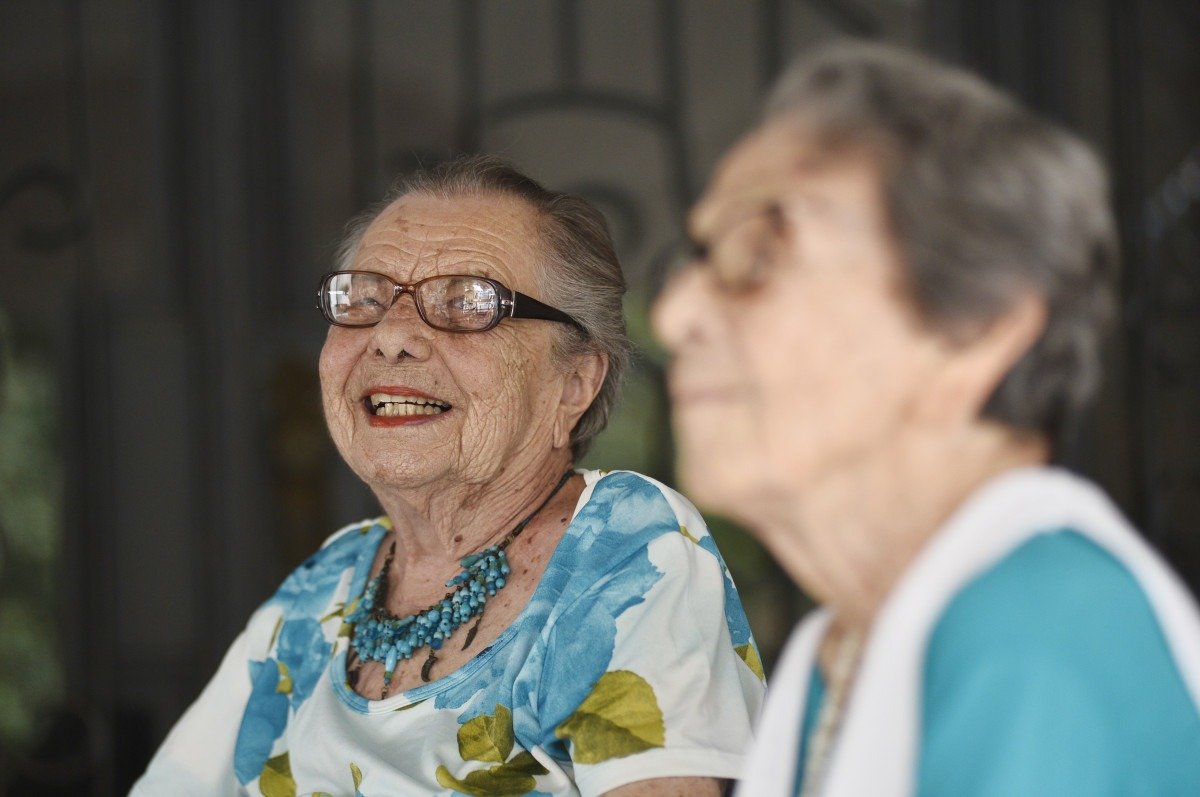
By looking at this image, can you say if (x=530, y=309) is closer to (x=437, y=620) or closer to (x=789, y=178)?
(x=437, y=620)

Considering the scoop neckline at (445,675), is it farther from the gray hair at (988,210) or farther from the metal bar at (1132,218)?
the metal bar at (1132,218)

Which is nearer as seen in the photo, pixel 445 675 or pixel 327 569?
pixel 445 675

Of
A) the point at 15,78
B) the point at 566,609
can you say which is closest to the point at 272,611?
the point at 566,609

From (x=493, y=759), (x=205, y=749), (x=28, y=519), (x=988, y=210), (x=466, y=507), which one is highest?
(x=988, y=210)

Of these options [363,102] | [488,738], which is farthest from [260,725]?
[363,102]

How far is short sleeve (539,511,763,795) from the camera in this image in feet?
5.19

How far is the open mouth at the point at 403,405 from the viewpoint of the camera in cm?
197

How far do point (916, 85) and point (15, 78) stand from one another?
10.6 feet

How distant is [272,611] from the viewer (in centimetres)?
222

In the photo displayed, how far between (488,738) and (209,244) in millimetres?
2187

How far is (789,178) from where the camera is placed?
3.12 feet

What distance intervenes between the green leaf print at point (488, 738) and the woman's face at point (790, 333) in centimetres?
81

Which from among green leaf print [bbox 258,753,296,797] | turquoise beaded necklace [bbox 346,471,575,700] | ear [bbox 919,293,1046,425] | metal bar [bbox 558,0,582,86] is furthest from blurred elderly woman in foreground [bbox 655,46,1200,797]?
metal bar [bbox 558,0,582,86]

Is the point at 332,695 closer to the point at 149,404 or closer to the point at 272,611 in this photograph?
the point at 272,611
